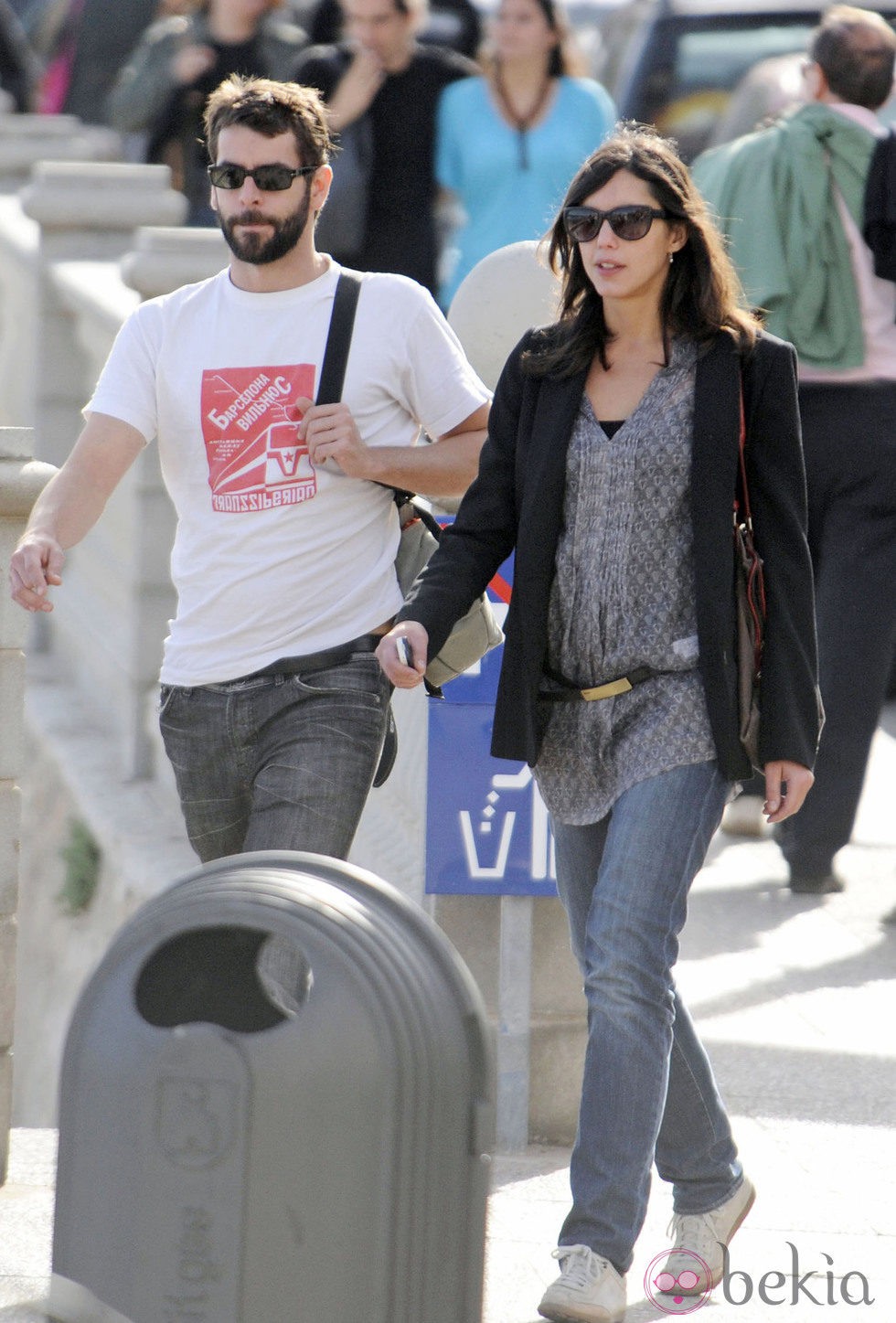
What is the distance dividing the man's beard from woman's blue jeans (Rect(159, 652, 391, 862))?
719 millimetres

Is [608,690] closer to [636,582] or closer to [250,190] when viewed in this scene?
[636,582]

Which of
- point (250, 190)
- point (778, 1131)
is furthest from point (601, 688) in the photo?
point (778, 1131)

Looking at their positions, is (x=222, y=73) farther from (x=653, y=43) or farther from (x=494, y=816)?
(x=494, y=816)

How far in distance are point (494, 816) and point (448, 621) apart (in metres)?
1.10

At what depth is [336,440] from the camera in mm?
3791

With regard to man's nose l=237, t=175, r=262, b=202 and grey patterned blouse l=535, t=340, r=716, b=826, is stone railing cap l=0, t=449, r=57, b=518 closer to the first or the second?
man's nose l=237, t=175, r=262, b=202

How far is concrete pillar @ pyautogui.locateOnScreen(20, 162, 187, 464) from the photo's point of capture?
888cm

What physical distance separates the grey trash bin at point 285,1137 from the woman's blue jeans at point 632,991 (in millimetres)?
1049

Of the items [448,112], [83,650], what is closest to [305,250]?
[448,112]

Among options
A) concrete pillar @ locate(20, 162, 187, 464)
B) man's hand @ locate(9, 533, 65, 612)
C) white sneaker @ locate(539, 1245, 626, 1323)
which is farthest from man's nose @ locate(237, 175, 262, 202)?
concrete pillar @ locate(20, 162, 187, 464)

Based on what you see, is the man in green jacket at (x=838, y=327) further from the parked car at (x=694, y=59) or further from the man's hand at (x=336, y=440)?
the parked car at (x=694, y=59)

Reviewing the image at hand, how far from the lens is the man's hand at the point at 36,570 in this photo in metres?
3.69

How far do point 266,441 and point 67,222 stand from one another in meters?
5.46

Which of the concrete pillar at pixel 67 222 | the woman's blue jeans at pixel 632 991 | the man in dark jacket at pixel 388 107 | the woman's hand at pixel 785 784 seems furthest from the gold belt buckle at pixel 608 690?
the concrete pillar at pixel 67 222
